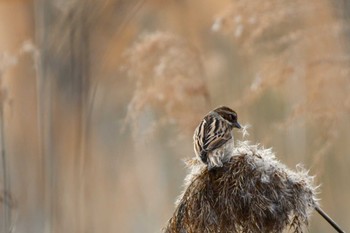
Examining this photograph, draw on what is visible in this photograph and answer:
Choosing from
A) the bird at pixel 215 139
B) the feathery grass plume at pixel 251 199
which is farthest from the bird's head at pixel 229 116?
the feathery grass plume at pixel 251 199

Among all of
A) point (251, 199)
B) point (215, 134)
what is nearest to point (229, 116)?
point (215, 134)

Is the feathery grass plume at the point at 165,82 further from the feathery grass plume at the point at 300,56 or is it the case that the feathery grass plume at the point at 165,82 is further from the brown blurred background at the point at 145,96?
the feathery grass plume at the point at 300,56

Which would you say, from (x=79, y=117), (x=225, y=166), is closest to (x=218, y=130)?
(x=225, y=166)

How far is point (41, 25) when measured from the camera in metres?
2.34

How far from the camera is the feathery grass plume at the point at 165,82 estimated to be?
2.24 m

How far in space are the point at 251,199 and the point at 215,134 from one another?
0.82 feet

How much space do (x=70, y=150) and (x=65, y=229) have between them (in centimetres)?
26

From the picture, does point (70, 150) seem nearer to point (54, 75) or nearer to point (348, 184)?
point (54, 75)

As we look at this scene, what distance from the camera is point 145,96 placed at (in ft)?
7.54

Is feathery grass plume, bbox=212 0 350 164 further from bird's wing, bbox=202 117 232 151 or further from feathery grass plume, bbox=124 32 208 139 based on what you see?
bird's wing, bbox=202 117 232 151

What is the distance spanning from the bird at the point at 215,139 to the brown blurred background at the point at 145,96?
1.84ft

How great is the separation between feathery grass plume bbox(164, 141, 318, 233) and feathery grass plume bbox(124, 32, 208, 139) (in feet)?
2.77

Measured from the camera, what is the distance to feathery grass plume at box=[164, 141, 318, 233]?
1348mm

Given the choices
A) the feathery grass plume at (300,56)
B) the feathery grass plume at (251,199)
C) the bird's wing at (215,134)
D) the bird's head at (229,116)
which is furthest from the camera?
the feathery grass plume at (300,56)
